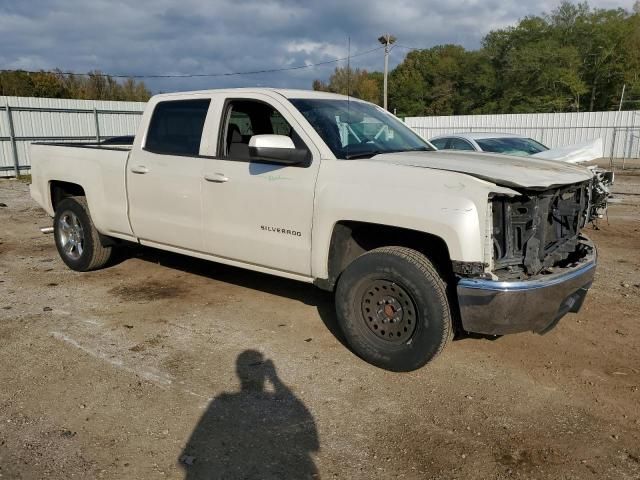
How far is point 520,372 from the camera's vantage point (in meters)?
4.03

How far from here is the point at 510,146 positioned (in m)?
11.3

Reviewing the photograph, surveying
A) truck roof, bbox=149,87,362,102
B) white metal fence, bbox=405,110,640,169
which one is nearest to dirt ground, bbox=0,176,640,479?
truck roof, bbox=149,87,362,102

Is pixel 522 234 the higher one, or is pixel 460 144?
pixel 460 144

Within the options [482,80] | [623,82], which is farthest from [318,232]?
[482,80]

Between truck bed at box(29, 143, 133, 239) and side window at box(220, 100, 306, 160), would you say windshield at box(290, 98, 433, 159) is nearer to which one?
side window at box(220, 100, 306, 160)

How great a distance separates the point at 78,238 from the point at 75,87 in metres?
45.8

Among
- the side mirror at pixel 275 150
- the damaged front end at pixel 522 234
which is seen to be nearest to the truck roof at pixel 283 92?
the side mirror at pixel 275 150

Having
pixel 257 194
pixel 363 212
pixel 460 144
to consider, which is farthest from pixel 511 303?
pixel 460 144

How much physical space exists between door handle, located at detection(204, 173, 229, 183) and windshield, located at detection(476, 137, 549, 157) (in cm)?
751

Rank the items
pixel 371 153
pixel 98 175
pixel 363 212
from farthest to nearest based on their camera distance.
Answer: pixel 98 175, pixel 371 153, pixel 363 212

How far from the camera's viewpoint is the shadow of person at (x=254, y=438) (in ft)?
9.55

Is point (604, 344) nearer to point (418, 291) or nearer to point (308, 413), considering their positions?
point (418, 291)

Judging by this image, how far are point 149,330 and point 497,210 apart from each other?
10.0 ft

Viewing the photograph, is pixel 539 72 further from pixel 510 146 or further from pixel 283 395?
pixel 283 395
